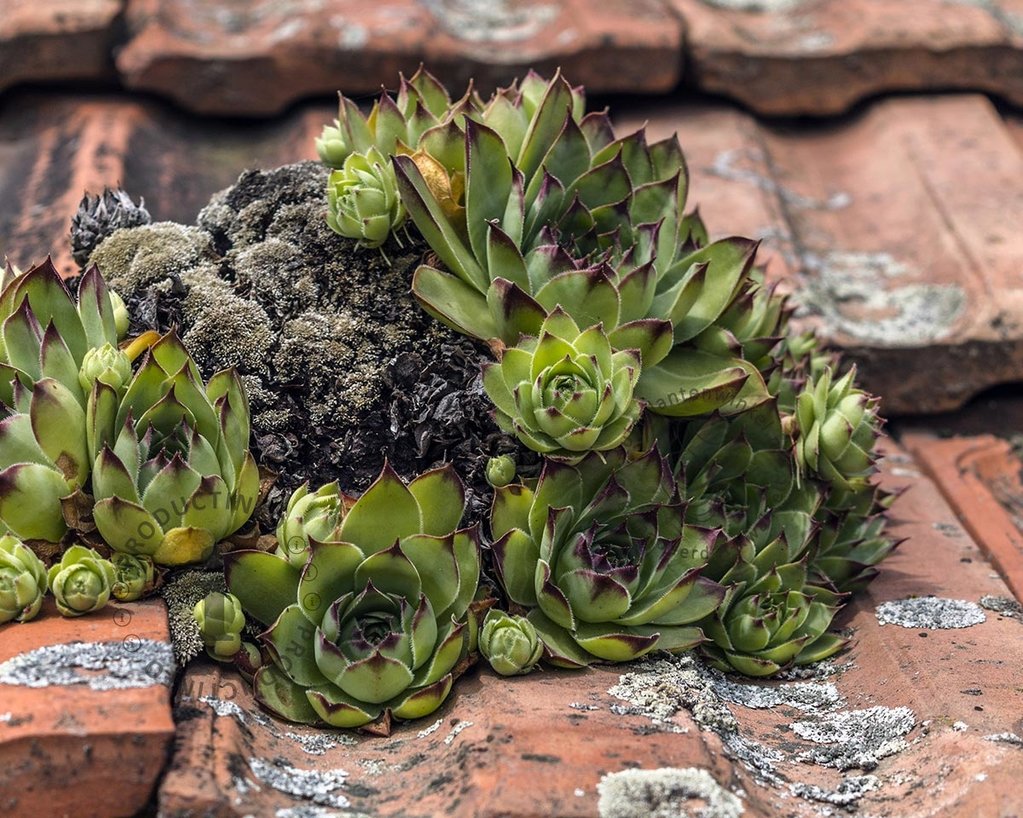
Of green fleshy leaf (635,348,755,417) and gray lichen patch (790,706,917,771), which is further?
green fleshy leaf (635,348,755,417)

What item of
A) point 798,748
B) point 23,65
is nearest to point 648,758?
point 798,748

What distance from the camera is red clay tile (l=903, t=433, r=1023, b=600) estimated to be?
82.4 inches

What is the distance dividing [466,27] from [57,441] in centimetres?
203

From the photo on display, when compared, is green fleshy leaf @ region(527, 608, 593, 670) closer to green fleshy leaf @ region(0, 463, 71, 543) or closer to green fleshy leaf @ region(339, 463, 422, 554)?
green fleshy leaf @ region(339, 463, 422, 554)

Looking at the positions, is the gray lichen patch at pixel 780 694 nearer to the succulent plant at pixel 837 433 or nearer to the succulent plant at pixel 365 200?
the succulent plant at pixel 837 433

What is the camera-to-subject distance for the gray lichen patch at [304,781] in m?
1.29

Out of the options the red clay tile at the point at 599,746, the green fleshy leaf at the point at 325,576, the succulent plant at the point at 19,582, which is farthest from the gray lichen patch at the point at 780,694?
the succulent plant at the point at 19,582

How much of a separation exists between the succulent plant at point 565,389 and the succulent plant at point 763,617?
0.96ft

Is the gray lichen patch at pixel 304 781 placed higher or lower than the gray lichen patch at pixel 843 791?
higher

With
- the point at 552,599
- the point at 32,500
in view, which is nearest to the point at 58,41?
the point at 32,500

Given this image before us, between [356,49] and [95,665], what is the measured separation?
2057mm

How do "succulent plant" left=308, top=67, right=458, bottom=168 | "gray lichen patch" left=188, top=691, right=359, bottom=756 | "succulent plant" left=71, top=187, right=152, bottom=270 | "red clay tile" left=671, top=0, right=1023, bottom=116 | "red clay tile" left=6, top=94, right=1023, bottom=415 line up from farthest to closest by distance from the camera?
"red clay tile" left=671, top=0, right=1023, bottom=116 → "red clay tile" left=6, top=94, right=1023, bottom=415 → "succulent plant" left=71, top=187, right=152, bottom=270 → "succulent plant" left=308, top=67, right=458, bottom=168 → "gray lichen patch" left=188, top=691, right=359, bottom=756

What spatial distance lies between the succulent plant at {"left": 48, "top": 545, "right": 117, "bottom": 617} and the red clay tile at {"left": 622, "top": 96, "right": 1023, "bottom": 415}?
A: 165 centimetres

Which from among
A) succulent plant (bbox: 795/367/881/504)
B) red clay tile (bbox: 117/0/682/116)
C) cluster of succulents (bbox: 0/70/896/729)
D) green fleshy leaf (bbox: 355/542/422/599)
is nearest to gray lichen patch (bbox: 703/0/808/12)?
red clay tile (bbox: 117/0/682/116)
